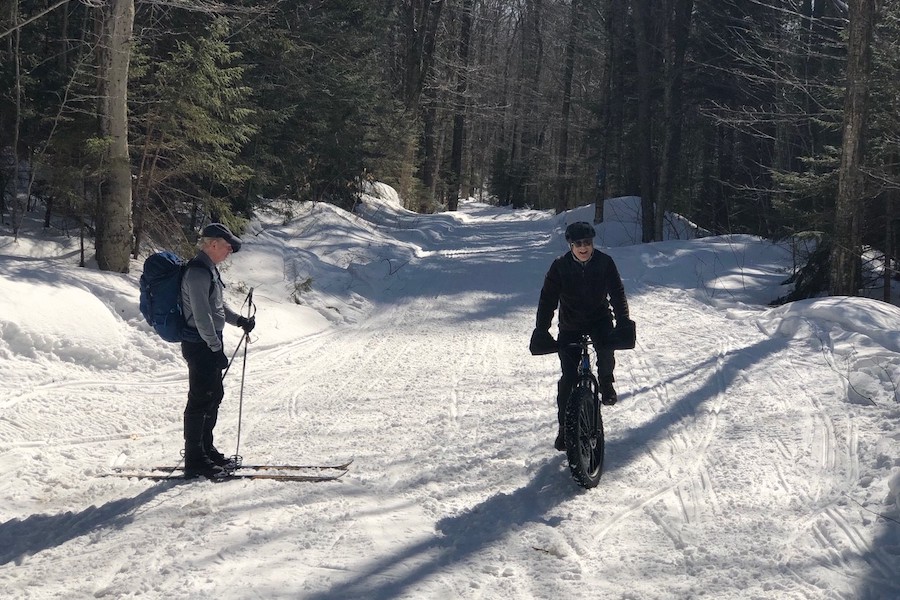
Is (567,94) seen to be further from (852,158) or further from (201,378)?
(201,378)

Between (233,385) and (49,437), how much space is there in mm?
2326

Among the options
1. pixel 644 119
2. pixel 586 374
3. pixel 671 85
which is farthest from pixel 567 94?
pixel 586 374

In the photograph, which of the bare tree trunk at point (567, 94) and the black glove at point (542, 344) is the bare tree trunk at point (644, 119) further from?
the black glove at point (542, 344)

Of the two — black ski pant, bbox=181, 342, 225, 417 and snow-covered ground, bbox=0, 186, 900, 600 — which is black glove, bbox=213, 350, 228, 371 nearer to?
black ski pant, bbox=181, 342, 225, 417

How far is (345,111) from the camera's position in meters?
21.6

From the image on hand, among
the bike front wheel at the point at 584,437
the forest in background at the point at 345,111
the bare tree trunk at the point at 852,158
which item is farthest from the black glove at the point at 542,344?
the bare tree trunk at the point at 852,158

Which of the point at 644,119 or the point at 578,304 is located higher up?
the point at 644,119

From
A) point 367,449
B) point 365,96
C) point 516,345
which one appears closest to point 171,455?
point 367,449

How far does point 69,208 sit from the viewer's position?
1208 cm

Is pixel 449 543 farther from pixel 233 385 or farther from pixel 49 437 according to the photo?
pixel 233 385

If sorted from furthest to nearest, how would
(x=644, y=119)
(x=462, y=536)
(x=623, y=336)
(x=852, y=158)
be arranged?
1. (x=644, y=119)
2. (x=852, y=158)
3. (x=623, y=336)
4. (x=462, y=536)

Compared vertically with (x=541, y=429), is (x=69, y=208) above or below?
above

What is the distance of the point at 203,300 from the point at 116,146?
640 cm

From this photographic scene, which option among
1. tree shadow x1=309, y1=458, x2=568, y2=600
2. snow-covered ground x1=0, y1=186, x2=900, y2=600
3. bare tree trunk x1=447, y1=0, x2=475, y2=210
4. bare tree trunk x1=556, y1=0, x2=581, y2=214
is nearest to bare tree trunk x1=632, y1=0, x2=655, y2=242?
bare tree trunk x1=556, y1=0, x2=581, y2=214
